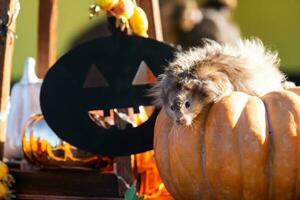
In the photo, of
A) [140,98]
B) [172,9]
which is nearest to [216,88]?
[140,98]

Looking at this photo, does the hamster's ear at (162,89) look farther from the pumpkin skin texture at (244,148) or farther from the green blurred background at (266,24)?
the green blurred background at (266,24)

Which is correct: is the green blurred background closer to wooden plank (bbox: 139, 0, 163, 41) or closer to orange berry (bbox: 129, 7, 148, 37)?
wooden plank (bbox: 139, 0, 163, 41)

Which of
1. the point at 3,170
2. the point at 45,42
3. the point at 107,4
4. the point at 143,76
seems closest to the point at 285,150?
the point at 143,76

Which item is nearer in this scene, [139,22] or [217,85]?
[217,85]

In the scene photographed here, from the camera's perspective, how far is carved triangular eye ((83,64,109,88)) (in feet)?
8.32

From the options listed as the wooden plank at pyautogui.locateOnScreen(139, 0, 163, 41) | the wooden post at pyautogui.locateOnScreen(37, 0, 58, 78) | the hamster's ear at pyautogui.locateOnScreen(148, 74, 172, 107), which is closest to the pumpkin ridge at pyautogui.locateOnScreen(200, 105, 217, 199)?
the hamster's ear at pyautogui.locateOnScreen(148, 74, 172, 107)

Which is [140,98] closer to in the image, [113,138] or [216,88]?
[113,138]

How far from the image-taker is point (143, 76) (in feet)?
8.43

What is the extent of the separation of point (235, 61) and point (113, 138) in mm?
503

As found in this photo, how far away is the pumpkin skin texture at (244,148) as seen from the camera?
2115 millimetres

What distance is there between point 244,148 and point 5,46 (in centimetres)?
89

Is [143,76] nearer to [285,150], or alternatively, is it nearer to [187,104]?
[187,104]

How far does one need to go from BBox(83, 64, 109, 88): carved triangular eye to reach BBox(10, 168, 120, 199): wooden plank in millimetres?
260

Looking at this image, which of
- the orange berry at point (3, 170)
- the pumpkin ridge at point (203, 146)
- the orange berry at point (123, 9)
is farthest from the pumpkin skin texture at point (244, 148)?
the orange berry at point (3, 170)
